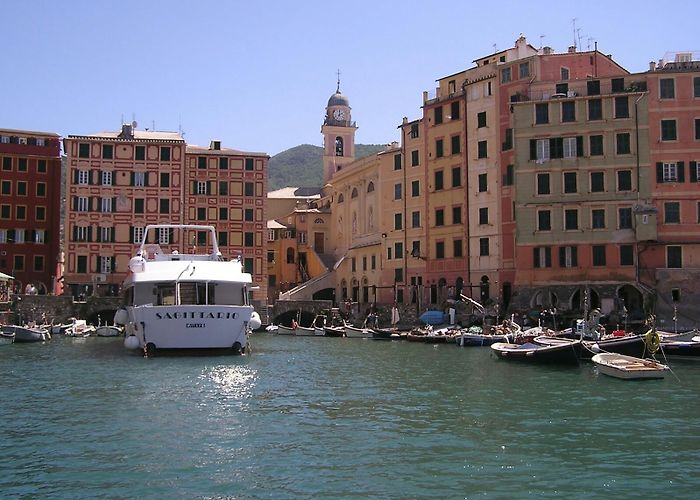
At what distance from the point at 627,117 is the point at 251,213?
134 feet

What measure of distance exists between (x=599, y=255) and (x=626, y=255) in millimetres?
1839

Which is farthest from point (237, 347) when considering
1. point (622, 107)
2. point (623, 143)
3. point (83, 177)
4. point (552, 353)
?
point (83, 177)

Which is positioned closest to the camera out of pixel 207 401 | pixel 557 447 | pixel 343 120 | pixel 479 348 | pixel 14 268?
pixel 557 447

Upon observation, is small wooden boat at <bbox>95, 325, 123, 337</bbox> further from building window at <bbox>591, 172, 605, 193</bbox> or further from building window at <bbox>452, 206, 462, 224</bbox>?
building window at <bbox>591, 172, 605, 193</bbox>

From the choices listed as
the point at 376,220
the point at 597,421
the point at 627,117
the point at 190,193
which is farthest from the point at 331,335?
the point at 597,421

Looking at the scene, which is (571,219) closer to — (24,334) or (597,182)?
(597,182)

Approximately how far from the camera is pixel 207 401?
1056 inches

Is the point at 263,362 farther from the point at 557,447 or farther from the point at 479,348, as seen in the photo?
the point at 557,447

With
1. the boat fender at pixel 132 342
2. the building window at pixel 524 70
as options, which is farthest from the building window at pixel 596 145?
the boat fender at pixel 132 342

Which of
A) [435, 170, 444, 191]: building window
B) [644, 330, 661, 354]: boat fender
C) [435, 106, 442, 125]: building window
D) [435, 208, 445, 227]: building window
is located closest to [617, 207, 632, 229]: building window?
[435, 208, 445, 227]: building window

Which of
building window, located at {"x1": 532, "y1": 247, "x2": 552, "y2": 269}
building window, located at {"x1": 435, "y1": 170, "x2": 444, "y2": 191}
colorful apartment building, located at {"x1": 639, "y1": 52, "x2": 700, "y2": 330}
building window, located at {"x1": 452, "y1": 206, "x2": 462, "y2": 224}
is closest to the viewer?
colorful apartment building, located at {"x1": 639, "y1": 52, "x2": 700, "y2": 330}

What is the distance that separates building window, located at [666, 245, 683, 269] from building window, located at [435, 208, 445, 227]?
63.6 feet

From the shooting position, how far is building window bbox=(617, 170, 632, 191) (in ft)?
191

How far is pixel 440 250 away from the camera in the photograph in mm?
70188
